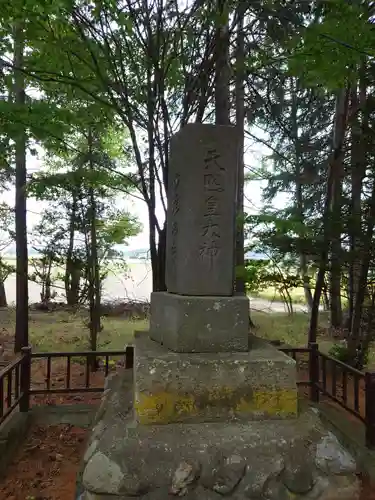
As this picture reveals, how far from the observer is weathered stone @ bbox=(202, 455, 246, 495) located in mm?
2582

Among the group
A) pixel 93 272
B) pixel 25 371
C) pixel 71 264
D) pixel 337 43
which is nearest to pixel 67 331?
pixel 71 264

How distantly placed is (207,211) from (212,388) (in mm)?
1411

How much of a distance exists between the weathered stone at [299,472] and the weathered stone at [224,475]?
1.05 feet

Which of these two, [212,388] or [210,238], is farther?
[210,238]

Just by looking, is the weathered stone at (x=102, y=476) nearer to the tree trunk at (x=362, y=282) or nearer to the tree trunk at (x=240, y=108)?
the tree trunk at (x=240, y=108)

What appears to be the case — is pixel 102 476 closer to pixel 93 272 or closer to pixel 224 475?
pixel 224 475

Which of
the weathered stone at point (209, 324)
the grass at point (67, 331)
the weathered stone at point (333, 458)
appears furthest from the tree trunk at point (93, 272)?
the weathered stone at point (333, 458)

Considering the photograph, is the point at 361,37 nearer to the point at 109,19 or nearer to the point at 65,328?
the point at 109,19

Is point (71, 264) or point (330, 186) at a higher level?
point (330, 186)

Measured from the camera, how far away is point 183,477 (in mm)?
2559

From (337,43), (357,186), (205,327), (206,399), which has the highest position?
(337,43)

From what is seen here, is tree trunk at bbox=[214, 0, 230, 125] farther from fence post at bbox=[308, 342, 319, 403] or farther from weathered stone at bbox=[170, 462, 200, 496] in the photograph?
weathered stone at bbox=[170, 462, 200, 496]

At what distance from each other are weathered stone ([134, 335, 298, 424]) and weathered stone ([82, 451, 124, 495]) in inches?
15.2

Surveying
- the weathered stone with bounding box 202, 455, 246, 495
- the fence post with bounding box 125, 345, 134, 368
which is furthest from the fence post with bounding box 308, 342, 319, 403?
the weathered stone with bounding box 202, 455, 246, 495
